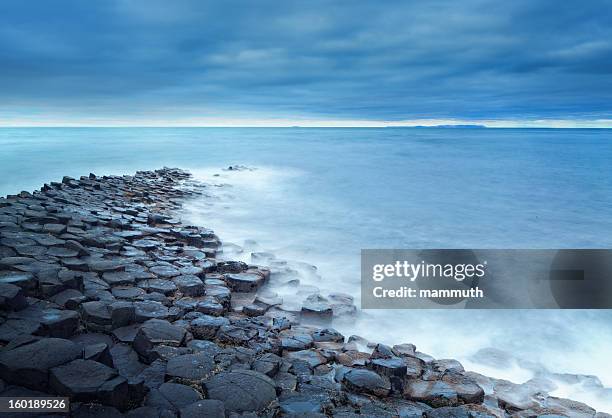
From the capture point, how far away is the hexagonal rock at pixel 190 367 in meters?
3.32

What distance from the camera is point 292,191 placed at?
16938 millimetres

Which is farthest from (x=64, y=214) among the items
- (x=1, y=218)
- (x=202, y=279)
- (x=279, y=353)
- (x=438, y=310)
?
(x=438, y=310)

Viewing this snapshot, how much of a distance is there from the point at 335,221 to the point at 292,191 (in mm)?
5247

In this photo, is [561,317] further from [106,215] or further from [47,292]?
[106,215]

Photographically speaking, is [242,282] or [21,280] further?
[242,282]

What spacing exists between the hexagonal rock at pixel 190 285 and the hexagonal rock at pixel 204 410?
2424 millimetres

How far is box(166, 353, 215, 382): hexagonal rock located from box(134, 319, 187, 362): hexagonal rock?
30 cm

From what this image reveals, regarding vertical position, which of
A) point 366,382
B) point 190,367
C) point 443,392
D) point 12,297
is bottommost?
point 443,392

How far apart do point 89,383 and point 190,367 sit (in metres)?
0.81

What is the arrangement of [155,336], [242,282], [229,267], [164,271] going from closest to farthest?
[155,336] → [164,271] → [242,282] → [229,267]

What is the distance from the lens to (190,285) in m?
5.33

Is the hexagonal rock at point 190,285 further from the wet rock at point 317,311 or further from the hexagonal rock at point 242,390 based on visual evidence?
the hexagonal rock at point 242,390

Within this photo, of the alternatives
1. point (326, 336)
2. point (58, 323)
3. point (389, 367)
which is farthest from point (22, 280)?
point (389, 367)

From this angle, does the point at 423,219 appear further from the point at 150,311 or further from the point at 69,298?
the point at 69,298
